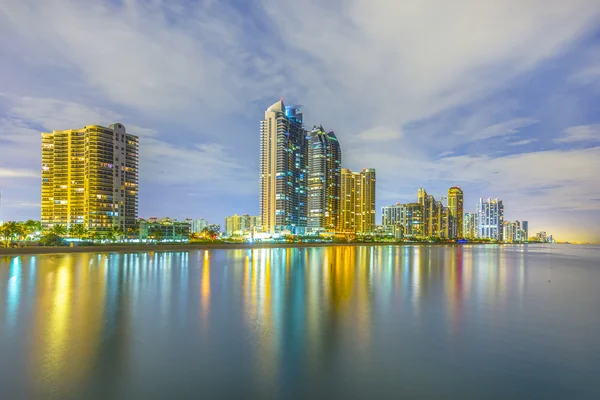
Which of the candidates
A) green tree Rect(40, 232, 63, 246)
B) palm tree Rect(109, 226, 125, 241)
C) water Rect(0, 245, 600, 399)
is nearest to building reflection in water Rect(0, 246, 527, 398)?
water Rect(0, 245, 600, 399)

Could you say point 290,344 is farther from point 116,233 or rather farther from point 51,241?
point 116,233

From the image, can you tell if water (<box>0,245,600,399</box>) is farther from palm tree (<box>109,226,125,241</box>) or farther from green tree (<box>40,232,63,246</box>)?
palm tree (<box>109,226,125,241</box>)

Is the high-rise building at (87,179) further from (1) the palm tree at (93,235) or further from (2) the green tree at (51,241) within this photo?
(2) the green tree at (51,241)

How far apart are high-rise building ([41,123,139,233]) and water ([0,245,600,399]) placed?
13928 cm

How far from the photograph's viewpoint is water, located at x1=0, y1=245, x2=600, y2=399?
35.3 ft

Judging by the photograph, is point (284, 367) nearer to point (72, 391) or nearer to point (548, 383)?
point (72, 391)

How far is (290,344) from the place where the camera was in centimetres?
1473

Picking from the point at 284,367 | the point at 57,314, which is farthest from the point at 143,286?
the point at 284,367

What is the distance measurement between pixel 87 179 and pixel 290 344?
542ft

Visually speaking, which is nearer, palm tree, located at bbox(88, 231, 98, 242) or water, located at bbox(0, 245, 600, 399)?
water, located at bbox(0, 245, 600, 399)

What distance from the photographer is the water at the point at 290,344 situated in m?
10.8

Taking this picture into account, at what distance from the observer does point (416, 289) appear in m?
31.1

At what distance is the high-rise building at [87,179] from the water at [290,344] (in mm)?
139278

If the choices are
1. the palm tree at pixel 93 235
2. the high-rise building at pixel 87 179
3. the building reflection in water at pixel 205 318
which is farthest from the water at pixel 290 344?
the high-rise building at pixel 87 179
